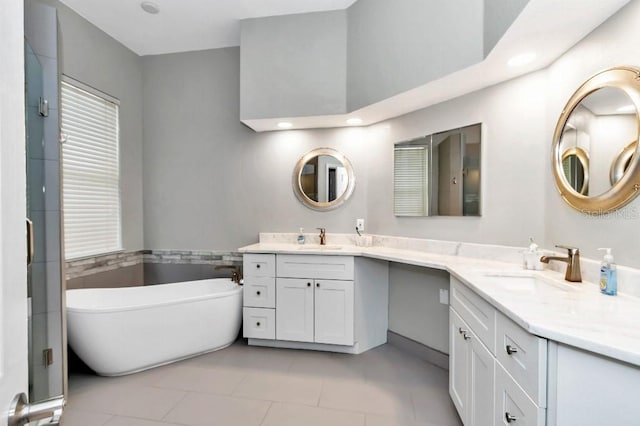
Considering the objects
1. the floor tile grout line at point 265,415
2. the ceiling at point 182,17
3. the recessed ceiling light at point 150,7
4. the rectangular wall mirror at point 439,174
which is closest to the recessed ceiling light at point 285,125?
the ceiling at point 182,17

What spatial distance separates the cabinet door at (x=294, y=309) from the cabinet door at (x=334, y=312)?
0.24ft

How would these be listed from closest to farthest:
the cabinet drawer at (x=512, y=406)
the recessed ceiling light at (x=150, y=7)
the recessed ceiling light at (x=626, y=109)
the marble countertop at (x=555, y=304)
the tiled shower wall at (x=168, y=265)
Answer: the marble countertop at (x=555, y=304) < the cabinet drawer at (x=512, y=406) < the recessed ceiling light at (x=626, y=109) < the recessed ceiling light at (x=150, y=7) < the tiled shower wall at (x=168, y=265)

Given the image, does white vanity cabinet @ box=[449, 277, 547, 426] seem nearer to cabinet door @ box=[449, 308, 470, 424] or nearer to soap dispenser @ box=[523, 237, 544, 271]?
cabinet door @ box=[449, 308, 470, 424]

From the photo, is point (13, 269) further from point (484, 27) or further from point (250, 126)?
point (250, 126)

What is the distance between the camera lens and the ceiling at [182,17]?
8.67 feet

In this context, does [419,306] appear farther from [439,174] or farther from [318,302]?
[439,174]

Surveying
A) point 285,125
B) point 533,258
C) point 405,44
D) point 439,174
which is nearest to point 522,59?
point 405,44

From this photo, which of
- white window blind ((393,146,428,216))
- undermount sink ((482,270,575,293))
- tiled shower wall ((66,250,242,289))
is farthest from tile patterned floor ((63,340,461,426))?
white window blind ((393,146,428,216))

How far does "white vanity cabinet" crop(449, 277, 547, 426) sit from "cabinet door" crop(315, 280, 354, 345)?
3.06 feet

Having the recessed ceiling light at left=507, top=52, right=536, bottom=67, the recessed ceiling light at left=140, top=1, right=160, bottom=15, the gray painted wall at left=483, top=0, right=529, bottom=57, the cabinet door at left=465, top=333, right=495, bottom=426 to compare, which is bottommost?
the cabinet door at left=465, top=333, right=495, bottom=426

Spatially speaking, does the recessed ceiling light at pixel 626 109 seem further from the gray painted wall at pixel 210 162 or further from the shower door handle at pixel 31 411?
the gray painted wall at pixel 210 162

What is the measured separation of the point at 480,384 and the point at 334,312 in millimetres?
1368

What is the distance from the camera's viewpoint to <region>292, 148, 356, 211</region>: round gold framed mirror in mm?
3152

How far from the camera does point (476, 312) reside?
5.00ft
